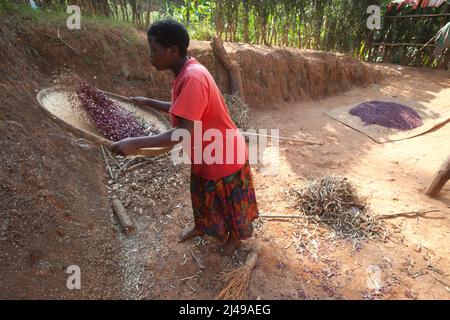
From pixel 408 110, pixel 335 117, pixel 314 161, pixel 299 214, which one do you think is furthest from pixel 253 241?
pixel 408 110

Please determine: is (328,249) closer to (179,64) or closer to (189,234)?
(189,234)

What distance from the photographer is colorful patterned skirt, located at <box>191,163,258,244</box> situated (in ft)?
5.86

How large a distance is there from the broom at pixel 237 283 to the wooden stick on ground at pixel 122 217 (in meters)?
0.83

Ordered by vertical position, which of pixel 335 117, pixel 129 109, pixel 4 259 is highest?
pixel 129 109

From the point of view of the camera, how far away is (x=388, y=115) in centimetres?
507

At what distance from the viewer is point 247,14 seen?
5.33 metres

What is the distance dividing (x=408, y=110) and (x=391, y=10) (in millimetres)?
3736

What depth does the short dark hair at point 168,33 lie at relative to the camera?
1.33 meters

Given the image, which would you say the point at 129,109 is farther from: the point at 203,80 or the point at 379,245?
the point at 379,245

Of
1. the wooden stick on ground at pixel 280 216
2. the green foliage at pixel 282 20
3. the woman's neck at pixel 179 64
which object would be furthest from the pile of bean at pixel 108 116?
the green foliage at pixel 282 20

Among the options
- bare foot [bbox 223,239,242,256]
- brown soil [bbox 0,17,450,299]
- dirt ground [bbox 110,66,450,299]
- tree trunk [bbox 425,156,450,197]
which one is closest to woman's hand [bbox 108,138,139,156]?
brown soil [bbox 0,17,450,299]

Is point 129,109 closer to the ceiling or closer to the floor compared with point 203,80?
closer to the floor

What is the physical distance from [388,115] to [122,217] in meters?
4.77
